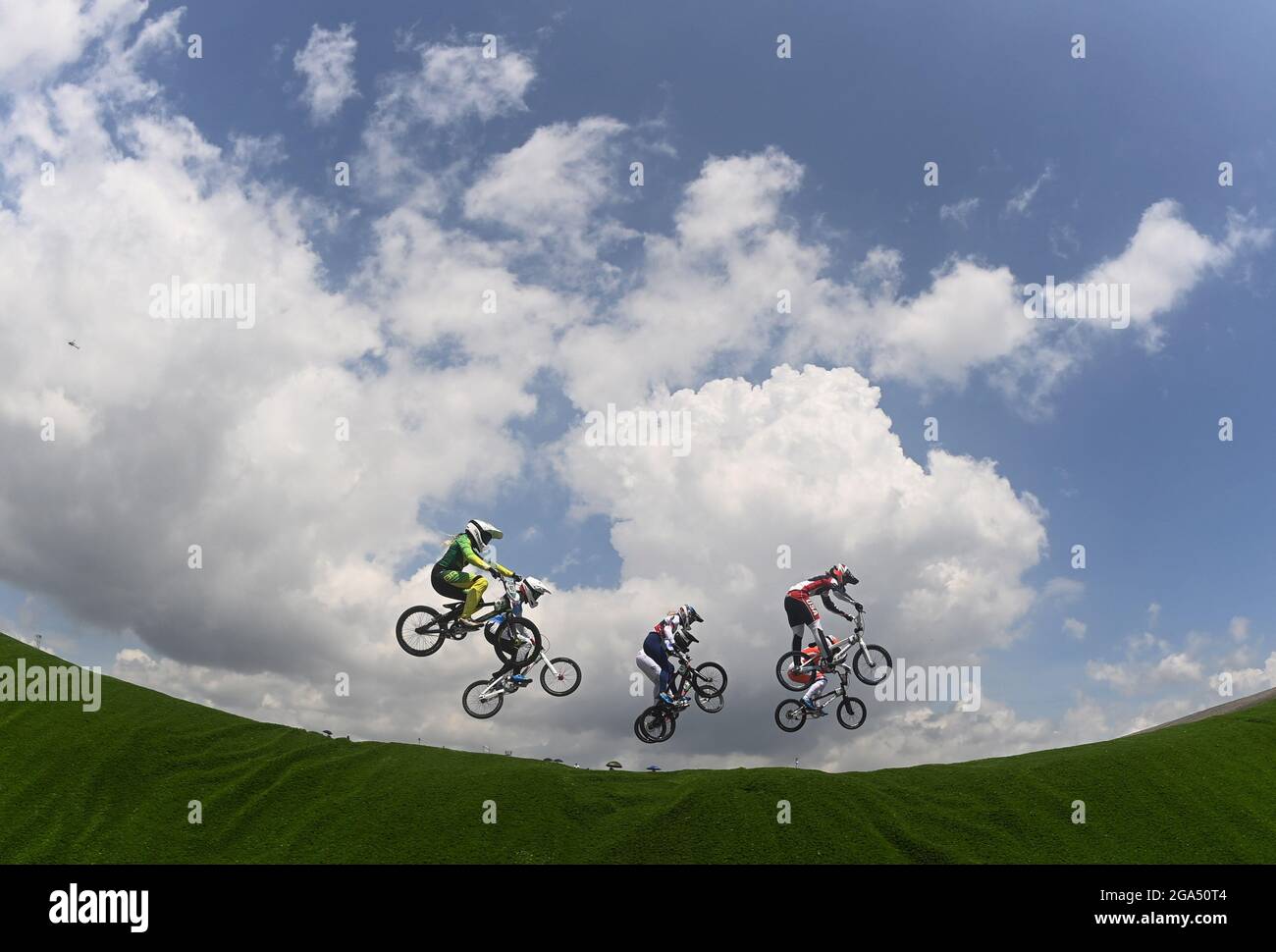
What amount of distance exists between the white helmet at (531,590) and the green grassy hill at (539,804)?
5400 millimetres

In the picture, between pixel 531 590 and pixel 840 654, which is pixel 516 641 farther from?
pixel 840 654

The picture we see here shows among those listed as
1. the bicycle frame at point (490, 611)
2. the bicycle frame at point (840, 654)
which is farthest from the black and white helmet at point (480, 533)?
the bicycle frame at point (840, 654)

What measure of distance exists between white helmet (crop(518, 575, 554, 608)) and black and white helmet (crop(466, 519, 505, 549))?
166 cm

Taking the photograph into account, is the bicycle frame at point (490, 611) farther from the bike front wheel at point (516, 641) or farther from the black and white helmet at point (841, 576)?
the black and white helmet at point (841, 576)

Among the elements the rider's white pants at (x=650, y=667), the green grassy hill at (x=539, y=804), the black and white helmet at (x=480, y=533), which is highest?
the black and white helmet at (x=480, y=533)

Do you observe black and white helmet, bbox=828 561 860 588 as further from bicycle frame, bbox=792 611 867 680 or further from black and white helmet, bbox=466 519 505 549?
black and white helmet, bbox=466 519 505 549

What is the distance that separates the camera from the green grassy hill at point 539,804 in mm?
21969

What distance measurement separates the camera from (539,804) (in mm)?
24062

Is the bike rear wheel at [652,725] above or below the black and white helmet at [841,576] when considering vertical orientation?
below

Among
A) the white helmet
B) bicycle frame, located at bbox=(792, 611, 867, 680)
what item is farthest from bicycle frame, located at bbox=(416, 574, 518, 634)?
bicycle frame, located at bbox=(792, 611, 867, 680)

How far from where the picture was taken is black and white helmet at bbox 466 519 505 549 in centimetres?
2545
